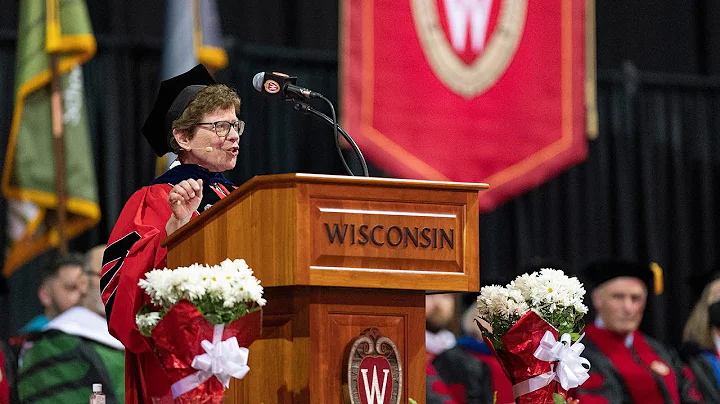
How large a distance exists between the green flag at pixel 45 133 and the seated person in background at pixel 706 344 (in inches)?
144

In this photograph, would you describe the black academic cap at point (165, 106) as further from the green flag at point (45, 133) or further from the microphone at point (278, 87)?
the green flag at point (45, 133)

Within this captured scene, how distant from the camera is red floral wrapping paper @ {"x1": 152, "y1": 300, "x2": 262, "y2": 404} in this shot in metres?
2.73

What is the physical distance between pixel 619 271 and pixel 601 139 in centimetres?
236

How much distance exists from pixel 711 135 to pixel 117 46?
15.2 ft

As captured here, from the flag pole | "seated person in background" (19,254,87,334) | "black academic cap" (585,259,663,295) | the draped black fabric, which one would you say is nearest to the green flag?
the flag pole

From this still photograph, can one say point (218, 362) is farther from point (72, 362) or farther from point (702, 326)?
point (702, 326)

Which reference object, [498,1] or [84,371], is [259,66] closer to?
[498,1]

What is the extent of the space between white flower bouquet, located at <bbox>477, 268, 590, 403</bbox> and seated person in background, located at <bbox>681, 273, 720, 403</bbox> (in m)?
4.75

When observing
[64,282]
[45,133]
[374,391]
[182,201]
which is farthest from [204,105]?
[45,133]

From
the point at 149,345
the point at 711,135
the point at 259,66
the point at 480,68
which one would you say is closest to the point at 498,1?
the point at 480,68

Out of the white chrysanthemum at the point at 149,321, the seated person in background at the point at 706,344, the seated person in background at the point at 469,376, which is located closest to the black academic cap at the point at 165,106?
the white chrysanthemum at the point at 149,321

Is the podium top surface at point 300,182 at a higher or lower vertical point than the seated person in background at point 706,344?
higher

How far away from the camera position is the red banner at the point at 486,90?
27.3 ft

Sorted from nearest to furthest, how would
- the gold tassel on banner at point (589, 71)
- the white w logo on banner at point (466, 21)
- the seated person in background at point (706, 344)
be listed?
1. the seated person in background at point (706, 344)
2. the white w logo on banner at point (466, 21)
3. the gold tassel on banner at point (589, 71)
